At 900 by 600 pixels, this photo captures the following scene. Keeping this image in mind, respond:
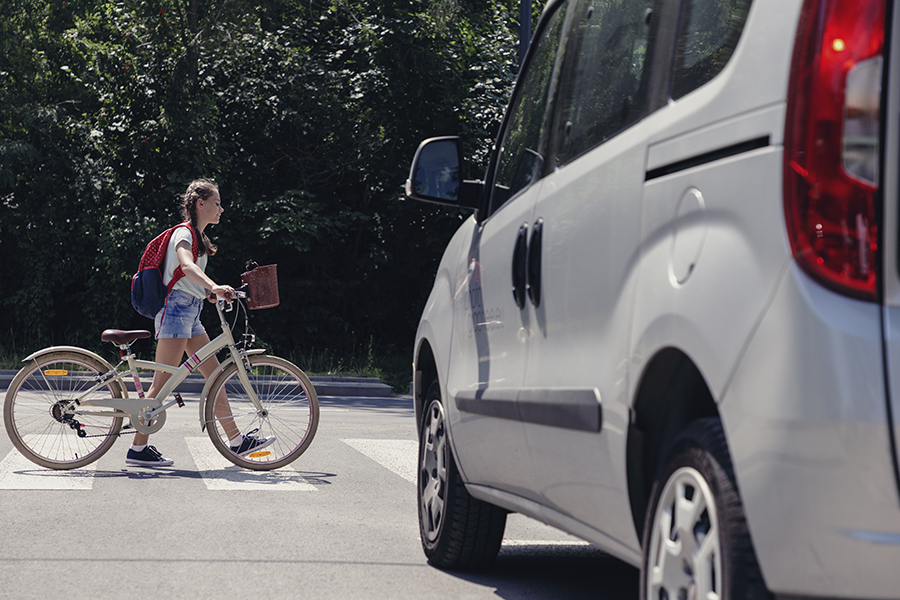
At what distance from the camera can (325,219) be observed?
18500 mm

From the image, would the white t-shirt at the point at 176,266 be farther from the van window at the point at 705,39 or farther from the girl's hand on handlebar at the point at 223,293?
the van window at the point at 705,39

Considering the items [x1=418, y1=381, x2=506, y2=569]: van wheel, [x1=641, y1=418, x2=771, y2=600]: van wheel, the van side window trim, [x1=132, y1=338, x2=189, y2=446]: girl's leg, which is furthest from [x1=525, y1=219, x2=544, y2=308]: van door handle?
[x1=132, y1=338, x2=189, y2=446]: girl's leg

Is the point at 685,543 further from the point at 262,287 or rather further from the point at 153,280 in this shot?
the point at 153,280

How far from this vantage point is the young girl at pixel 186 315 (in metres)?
7.42

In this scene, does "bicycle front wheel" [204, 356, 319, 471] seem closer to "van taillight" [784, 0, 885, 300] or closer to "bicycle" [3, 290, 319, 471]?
"bicycle" [3, 290, 319, 471]

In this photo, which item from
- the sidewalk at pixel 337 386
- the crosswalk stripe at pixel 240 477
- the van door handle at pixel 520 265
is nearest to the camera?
the van door handle at pixel 520 265

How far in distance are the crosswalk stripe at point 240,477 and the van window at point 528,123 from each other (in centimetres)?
301

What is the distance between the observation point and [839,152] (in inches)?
79.0

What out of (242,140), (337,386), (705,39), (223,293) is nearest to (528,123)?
(705,39)

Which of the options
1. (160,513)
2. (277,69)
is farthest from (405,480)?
(277,69)

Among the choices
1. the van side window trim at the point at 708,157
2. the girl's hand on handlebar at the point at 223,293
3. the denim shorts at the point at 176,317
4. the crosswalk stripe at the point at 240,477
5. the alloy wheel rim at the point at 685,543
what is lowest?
the crosswalk stripe at the point at 240,477

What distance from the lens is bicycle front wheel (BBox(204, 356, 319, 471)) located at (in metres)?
7.39

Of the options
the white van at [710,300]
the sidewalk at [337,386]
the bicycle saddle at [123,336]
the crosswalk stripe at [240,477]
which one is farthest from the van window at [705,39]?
the sidewalk at [337,386]

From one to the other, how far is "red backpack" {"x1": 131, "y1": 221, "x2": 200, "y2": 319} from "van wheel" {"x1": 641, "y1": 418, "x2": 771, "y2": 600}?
538cm
